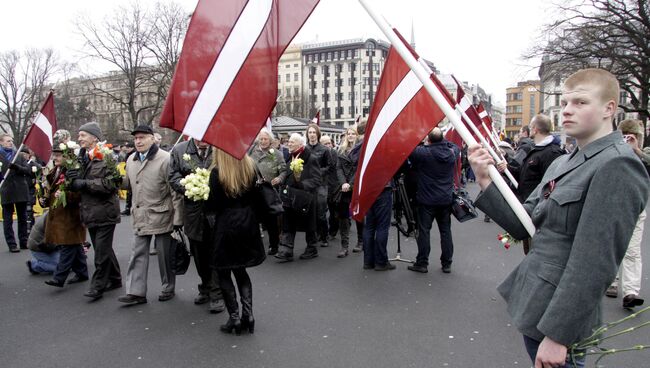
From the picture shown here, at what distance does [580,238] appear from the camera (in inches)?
67.6

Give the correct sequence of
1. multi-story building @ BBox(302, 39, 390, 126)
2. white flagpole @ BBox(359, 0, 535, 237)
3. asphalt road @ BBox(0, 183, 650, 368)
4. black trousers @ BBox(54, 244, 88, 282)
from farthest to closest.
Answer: multi-story building @ BBox(302, 39, 390, 126)
black trousers @ BBox(54, 244, 88, 282)
asphalt road @ BBox(0, 183, 650, 368)
white flagpole @ BBox(359, 0, 535, 237)

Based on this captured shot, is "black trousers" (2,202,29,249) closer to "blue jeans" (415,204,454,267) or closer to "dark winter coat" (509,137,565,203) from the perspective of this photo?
"blue jeans" (415,204,454,267)

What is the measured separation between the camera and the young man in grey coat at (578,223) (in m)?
1.68

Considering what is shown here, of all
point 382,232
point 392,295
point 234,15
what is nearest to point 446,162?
point 382,232

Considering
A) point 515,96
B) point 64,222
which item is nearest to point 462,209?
point 64,222

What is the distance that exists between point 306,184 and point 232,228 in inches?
127

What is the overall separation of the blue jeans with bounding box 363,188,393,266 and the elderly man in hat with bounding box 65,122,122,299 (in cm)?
348

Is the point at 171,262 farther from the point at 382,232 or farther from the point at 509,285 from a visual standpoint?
the point at 509,285

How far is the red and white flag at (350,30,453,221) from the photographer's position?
13.9 feet

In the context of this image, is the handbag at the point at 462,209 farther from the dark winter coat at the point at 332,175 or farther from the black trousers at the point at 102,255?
the black trousers at the point at 102,255

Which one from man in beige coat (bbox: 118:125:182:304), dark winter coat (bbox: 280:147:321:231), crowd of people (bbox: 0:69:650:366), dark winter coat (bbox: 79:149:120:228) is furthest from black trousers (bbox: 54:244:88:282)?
dark winter coat (bbox: 280:147:321:231)

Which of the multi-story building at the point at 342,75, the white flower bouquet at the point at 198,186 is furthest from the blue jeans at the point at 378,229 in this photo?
the multi-story building at the point at 342,75

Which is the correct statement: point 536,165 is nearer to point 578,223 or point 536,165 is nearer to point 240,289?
point 240,289

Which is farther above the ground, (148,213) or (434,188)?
(434,188)
